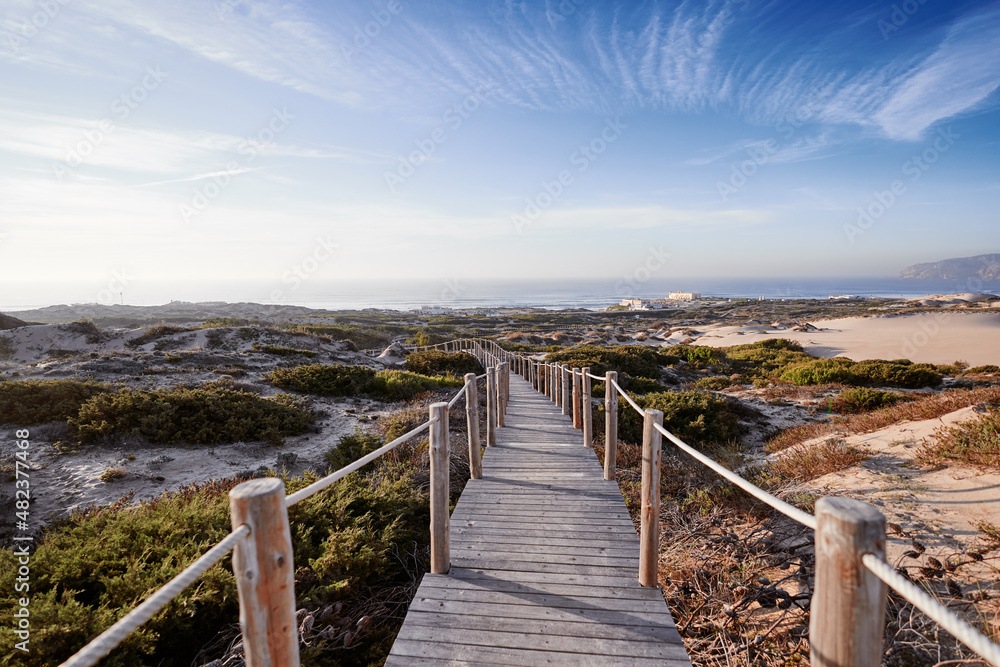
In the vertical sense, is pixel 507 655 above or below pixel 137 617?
below

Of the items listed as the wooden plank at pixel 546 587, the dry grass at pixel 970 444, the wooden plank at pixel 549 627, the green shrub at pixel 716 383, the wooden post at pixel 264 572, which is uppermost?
the wooden post at pixel 264 572

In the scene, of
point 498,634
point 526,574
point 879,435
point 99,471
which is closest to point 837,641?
point 498,634

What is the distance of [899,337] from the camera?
30.1m

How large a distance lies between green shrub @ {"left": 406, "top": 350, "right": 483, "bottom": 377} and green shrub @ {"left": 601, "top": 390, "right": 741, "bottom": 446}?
327 inches

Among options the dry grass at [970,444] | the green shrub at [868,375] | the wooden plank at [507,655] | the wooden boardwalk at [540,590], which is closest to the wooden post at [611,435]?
the wooden boardwalk at [540,590]

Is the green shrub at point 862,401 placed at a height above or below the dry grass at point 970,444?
below

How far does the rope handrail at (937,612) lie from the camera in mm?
1007

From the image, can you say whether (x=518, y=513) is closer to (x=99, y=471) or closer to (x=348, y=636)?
(x=348, y=636)

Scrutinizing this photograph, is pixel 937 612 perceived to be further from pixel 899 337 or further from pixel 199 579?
pixel 899 337

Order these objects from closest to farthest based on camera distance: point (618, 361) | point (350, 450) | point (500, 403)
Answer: point (350, 450) → point (500, 403) → point (618, 361)

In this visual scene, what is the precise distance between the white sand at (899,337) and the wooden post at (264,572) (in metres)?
28.6

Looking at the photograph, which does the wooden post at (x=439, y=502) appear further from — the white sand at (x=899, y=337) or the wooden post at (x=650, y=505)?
the white sand at (x=899, y=337)

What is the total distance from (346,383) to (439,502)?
393 inches

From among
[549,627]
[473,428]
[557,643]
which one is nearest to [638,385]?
[473,428]
